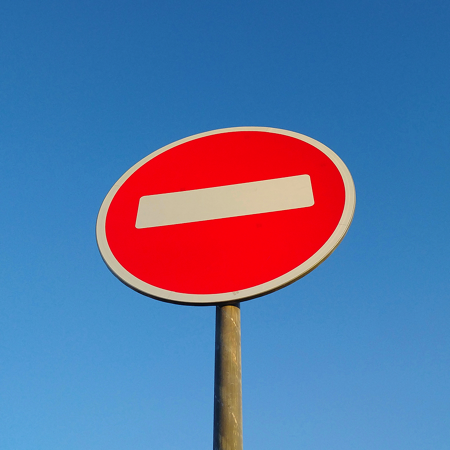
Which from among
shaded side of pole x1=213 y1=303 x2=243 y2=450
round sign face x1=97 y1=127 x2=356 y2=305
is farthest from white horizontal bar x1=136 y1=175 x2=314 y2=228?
shaded side of pole x1=213 y1=303 x2=243 y2=450

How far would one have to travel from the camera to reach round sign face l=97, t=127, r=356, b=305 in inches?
48.6

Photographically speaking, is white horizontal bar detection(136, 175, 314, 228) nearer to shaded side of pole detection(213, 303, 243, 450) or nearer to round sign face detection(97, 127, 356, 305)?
round sign face detection(97, 127, 356, 305)

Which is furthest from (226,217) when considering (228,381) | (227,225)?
(228,381)

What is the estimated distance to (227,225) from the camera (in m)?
1.33

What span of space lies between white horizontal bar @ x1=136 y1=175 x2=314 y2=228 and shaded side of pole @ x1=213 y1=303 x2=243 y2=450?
0.30 m

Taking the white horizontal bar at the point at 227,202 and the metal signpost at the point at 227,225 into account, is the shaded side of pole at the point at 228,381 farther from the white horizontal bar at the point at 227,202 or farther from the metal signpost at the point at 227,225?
the white horizontal bar at the point at 227,202

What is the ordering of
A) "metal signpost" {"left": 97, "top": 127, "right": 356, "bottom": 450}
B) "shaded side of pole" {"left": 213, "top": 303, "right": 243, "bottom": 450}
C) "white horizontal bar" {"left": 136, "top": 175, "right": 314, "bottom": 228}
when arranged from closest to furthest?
"shaded side of pole" {"left": 213, "top": 303, "right": 243, "bottom": 450}, "metal signpost" {"left": 97, "top": 127, "right": 356, "bottom": 450}, "white horizontal bar" {"left": 136, "top": 175, "right": 314, "bottom": 228}

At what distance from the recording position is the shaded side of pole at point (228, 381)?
0.99 meters

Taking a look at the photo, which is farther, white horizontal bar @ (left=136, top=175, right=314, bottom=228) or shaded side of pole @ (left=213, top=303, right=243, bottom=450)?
white horizontal bar @ (left=136, top=175, right=314, bottom=228)

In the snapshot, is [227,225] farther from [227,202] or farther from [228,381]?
[228,381]

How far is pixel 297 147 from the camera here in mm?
1613

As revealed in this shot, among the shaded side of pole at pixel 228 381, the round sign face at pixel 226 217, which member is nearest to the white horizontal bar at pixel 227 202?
the round sign face at pixel 226 217

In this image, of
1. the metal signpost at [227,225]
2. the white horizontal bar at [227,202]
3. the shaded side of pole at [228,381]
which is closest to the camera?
the shaded side of pole at [228,381]

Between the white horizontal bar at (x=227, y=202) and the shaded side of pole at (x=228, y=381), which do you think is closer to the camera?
the shaded side of pole at (x=228, y=381)
